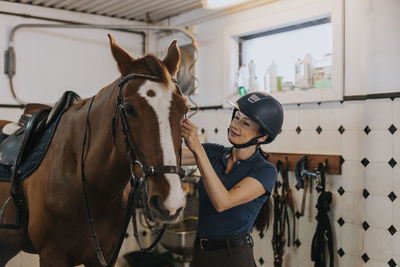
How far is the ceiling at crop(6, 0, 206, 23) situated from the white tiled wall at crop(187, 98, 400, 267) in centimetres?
165

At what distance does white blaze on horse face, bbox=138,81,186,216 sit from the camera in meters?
1.23

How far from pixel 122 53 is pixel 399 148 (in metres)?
1.98

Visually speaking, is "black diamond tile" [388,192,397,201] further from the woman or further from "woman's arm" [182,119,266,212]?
"woman's arm" [182,119,266,212]

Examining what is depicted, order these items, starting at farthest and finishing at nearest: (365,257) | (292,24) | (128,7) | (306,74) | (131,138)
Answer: (128,7)
(292,24)
(306,74)
(365,257)
(131,138)

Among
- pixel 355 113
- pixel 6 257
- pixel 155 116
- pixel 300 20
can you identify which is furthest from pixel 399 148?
pixel 6 257

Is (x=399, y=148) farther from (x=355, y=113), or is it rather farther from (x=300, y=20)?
(x=300, y=20)

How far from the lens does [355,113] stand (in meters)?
2.76

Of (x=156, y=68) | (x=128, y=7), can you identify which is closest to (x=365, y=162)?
(x=156, y=68)

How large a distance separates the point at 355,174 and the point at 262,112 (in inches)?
50.8

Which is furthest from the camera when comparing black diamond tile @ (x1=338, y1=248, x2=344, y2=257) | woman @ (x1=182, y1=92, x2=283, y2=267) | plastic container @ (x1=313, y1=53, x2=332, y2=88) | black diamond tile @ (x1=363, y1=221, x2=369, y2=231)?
plastic container @ (x1=313, y1=53, x2=332, y2=88)

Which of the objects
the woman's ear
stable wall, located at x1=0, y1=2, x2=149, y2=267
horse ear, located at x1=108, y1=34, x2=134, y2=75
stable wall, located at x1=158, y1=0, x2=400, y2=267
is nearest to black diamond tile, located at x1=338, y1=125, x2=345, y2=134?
stable wall, located at x1=158, y1=0, x2=400, y2=267

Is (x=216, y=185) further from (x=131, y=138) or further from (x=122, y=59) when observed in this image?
(x=122, y=59)

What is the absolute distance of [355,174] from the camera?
273cm

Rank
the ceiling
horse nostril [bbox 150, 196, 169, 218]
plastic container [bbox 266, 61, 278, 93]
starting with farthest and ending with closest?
1. the ceiling
2. plastic container [bbox 266, 61, 278, 93]
3. horse nostril [bbox 150, 196, 169, 218]
